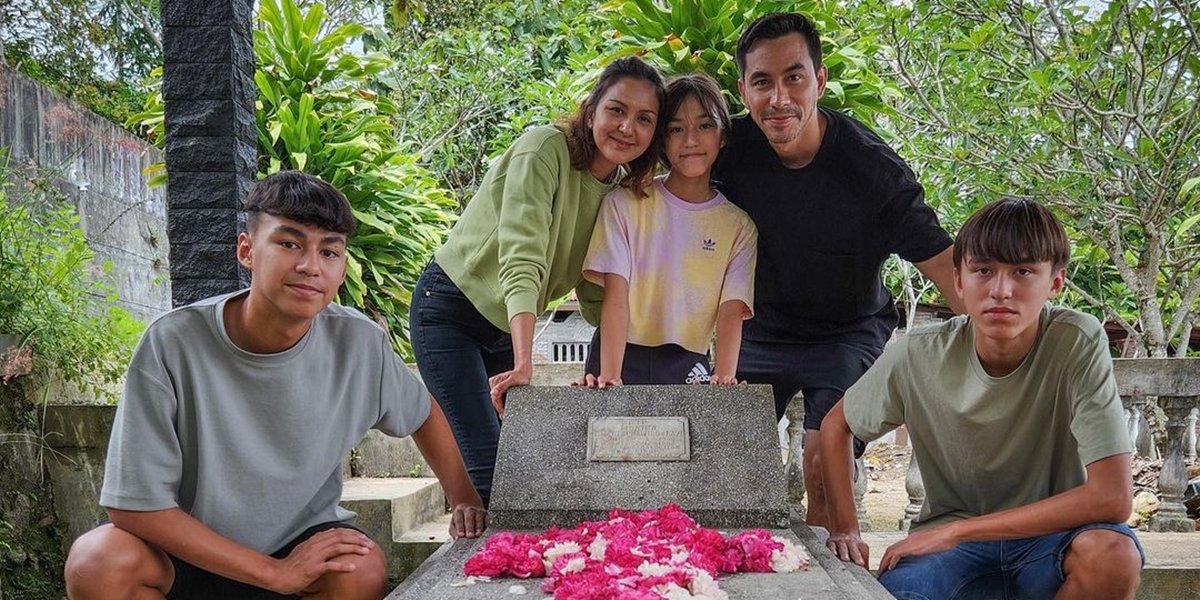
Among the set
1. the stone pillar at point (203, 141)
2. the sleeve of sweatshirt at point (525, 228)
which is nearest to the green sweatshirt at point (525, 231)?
the sleeve of sweatshirt at point (525, 228)

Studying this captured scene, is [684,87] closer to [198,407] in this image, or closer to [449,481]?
[449,481]

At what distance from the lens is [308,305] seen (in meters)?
2.38

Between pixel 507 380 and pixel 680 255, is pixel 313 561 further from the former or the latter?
pixel 680 255

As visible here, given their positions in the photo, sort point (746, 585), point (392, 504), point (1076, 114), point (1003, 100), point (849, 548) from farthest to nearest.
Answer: point (1003, 100)
point (1076, 114)
point (392, 504)
point (849, 548)
point (746, 585)

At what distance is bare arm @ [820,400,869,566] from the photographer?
8.83 ft

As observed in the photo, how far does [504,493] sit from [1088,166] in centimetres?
363

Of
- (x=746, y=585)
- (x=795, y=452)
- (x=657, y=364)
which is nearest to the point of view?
(x=746, y=585)

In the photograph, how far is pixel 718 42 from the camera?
160 inches

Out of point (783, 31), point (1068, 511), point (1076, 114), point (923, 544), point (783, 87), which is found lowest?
point (923, 544)

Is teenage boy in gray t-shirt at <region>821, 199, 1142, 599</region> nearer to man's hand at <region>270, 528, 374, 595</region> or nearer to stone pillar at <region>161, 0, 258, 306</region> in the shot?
man's hand at <region>270, 528, 374, 595</region>

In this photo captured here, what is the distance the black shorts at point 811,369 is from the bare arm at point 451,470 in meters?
1.06

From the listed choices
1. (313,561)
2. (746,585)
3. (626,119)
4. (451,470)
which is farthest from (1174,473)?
(313,561)

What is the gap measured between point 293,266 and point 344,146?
3.42 meters

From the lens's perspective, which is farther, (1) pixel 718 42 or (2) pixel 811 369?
(1) pixel 718 42
